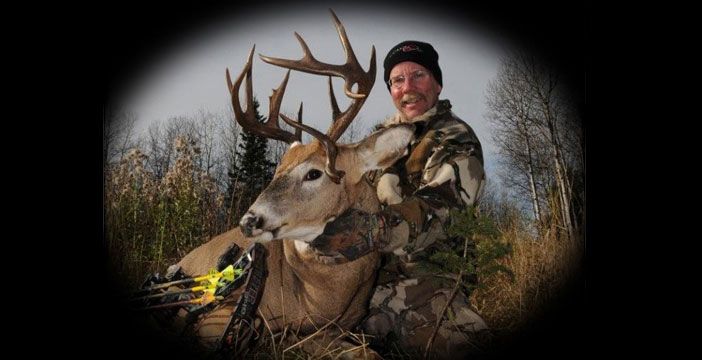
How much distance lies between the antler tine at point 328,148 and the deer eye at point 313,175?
0.05m

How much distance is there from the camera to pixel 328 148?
293 centimetres

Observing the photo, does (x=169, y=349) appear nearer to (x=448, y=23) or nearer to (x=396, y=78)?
(x=396, y=78)

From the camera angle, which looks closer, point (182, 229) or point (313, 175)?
point (313, 175)

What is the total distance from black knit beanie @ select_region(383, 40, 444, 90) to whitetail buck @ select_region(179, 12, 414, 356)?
0.42 ft

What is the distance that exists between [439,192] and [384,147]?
0.42 metres

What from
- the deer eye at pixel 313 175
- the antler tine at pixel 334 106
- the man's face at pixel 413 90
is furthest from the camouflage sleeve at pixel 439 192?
the antler tine at pixel 334 106

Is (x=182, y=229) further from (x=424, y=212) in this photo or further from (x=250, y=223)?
(x=424, y=212)

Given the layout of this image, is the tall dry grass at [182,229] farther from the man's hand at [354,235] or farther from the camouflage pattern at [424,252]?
the man's hand at [354,235]

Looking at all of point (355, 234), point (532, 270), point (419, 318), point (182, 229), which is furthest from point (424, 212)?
point (182, 229)

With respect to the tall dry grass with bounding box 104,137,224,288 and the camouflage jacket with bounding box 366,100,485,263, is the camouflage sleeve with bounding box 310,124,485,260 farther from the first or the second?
the tall dry grass with bounding box 104,137,224,288

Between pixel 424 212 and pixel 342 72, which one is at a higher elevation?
pixel 342 72

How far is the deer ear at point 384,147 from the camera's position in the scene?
301 centimetres

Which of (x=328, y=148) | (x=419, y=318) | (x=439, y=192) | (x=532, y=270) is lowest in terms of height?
(x=419, y=318)

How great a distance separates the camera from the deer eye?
2.98 metres
